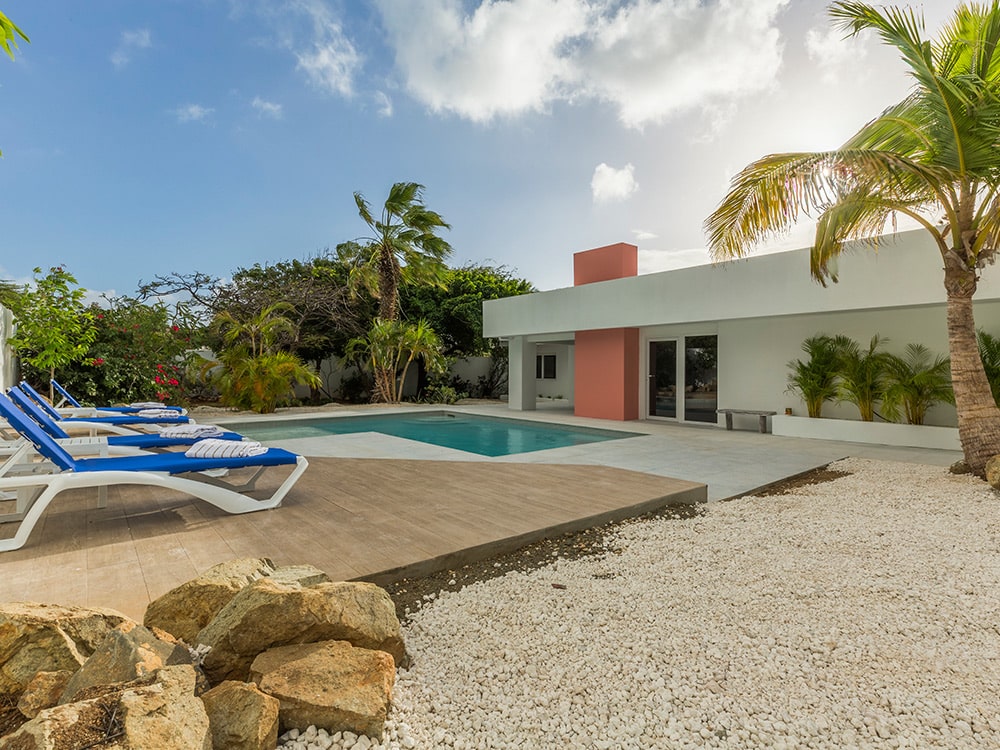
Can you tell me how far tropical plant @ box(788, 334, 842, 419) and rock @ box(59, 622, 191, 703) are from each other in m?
12.2

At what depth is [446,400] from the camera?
20734 mm

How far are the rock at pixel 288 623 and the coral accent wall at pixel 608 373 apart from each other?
1298 centimetres

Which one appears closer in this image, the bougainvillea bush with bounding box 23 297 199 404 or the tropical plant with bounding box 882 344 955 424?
the tropical plant with bounding box 882 344 955 424

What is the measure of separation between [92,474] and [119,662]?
100 inches

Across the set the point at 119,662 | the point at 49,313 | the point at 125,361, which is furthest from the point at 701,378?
the point at 125,361

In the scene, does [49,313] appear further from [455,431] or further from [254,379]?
[455,431]

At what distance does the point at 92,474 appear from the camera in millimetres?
3863

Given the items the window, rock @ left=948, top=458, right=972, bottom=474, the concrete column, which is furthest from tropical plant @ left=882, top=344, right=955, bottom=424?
the window

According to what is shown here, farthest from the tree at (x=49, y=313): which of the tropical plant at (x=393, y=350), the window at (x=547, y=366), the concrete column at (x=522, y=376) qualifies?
the window at (x=547, y=366)

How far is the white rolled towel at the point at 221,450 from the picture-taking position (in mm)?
4574

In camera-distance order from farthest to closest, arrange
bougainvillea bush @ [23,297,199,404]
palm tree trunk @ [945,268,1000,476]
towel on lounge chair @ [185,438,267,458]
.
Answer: bougainvillea bush @ [23,297,199,404]
palm tree trunk @ [945,268,1000,476]
towel on lounge chair @ [185,438,267,458]

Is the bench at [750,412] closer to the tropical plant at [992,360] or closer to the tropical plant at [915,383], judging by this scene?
the tropical plant at [915,383]

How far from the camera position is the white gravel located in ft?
6.84

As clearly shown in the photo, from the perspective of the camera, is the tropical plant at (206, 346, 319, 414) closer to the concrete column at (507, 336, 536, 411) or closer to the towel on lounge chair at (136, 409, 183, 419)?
the towel on lounge chair at (136, 409, 183, 419)
